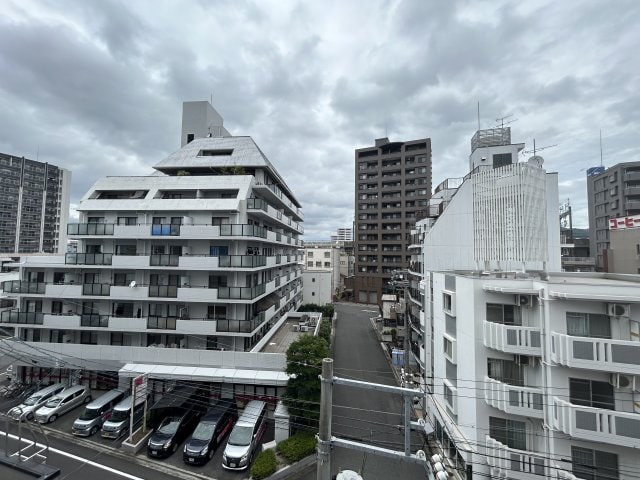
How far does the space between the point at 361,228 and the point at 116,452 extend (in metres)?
49.6

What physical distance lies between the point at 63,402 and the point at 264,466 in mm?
13266

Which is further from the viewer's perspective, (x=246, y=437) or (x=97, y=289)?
(x=97, y=289)

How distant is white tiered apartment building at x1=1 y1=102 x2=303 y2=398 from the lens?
1856 centimetres

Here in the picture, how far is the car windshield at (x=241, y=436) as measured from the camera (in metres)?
13.8

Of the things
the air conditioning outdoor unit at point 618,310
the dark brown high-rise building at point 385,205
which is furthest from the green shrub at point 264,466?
the dark brown high-rise building at point 385,205

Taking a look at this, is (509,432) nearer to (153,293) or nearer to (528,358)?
(528,358)

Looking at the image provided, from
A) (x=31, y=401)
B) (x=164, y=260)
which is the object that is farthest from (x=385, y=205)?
(x=31, y=401)

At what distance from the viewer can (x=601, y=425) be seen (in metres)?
9.02

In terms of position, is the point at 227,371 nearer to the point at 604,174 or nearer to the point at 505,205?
the point at 505,205

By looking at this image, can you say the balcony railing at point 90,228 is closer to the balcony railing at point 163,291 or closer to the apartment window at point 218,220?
the balcony railing at point 163,291

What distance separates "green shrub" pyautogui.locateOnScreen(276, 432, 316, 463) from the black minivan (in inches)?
126

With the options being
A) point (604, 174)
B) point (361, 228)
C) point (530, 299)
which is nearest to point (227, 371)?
point (530, 299)

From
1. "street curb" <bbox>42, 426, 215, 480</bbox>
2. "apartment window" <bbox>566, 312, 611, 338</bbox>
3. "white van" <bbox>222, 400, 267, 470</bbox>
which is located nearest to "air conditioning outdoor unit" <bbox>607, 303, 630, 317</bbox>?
"apartment window" <bbox>566, 312, 611, 338</bbox>

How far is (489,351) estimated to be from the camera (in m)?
Result: 11.4
